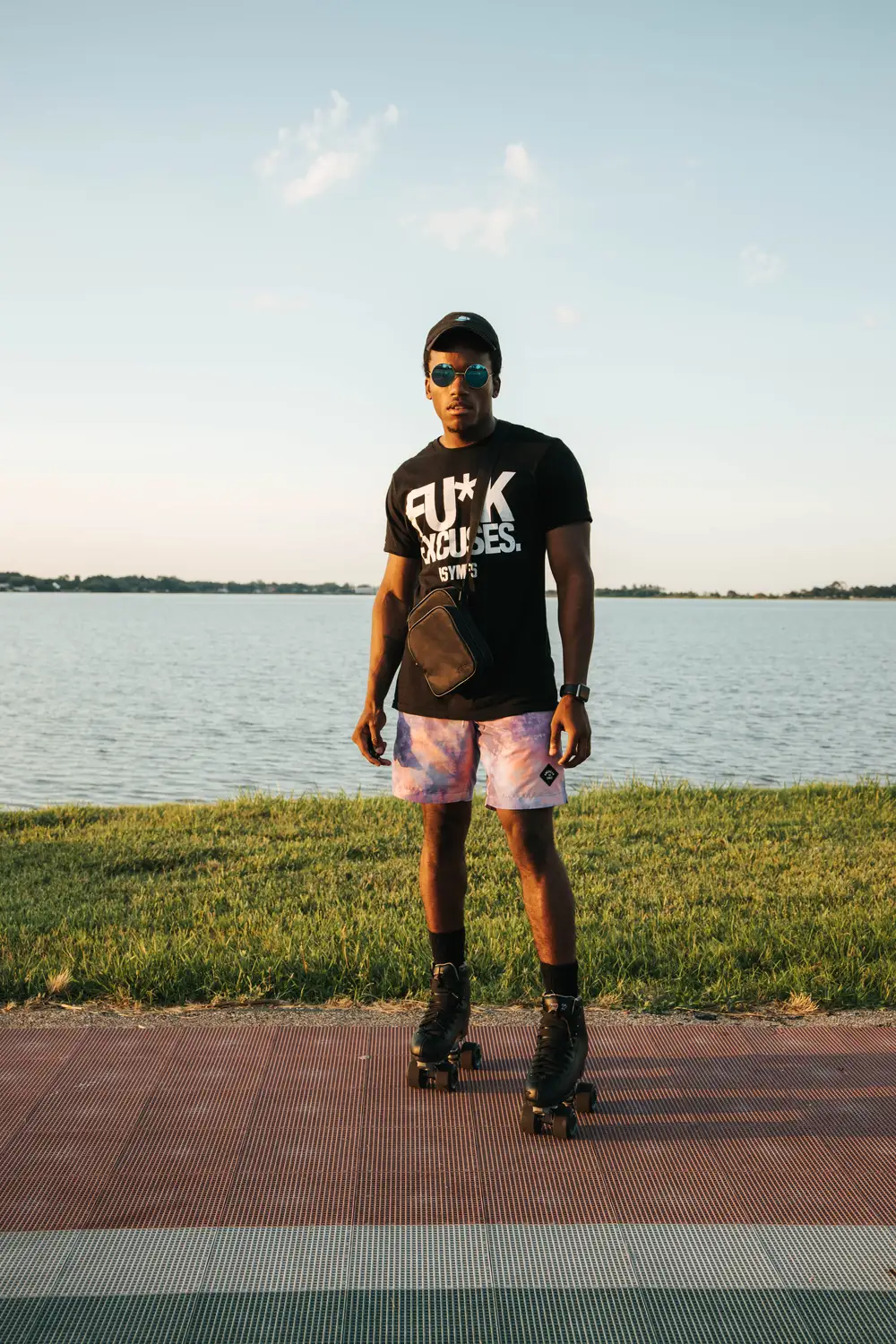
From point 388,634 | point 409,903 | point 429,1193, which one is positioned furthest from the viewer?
point 409,903

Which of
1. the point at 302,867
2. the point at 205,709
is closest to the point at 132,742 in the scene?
the point at 205,709

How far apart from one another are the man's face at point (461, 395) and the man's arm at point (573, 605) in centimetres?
45

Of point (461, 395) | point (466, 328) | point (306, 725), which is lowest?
point (306, 725)

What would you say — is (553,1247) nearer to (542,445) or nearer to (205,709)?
(542,445)

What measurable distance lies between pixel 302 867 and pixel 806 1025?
3918 mm

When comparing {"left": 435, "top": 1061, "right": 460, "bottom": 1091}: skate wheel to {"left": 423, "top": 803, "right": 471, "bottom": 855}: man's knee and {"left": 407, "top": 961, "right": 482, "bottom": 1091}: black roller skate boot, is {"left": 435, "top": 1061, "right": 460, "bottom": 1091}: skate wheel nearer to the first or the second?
{"left": 407, "top": 961, "right": 482, "bottom": 1091}: black roller skate boot

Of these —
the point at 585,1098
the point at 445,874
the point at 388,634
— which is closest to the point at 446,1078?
the point at 585,1098

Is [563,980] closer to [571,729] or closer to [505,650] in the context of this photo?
[571,729]

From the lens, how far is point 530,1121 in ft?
11.0

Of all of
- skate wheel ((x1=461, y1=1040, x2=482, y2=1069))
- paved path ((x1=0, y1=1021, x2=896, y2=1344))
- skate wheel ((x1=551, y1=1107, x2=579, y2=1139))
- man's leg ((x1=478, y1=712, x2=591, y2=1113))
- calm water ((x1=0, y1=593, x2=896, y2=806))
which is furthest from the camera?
calm water ((x1=0, y1=593, x2=896, y2=806))

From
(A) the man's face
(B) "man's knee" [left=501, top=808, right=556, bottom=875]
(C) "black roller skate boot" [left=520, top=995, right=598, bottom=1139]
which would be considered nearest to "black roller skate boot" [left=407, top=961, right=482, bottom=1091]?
(C) "black roller skate boot" [left=520, top=995, right=598, bottom=1139]

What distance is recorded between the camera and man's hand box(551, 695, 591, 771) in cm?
360

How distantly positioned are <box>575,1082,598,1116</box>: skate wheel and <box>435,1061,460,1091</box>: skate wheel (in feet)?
1.26

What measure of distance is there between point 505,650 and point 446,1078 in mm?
1321
